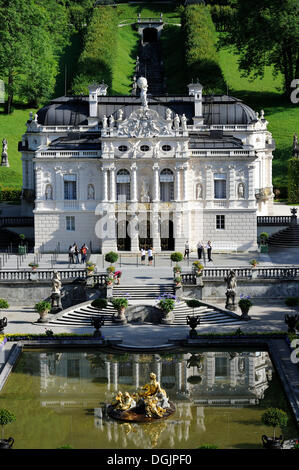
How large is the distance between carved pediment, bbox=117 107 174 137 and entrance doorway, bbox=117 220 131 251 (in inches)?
264

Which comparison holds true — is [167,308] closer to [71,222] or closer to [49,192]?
[71,222]

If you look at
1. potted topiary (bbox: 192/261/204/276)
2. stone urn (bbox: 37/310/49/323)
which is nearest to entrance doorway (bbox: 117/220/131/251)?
potted topiary (bbox: 192/261/204/276)

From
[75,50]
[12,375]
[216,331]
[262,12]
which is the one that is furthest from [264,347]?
[75,50]

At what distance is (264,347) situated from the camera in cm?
5544

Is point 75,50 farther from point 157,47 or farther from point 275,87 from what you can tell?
point 275,87

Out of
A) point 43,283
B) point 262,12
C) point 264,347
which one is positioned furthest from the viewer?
point 262,12

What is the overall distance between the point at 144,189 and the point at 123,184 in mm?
1645

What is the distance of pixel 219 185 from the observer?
78.1 meters

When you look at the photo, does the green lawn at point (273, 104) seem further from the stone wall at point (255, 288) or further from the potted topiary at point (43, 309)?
the potted topiary at point (43, 309)

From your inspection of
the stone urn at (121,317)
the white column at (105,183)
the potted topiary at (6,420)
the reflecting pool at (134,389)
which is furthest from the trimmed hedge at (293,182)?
the potted topiary at (6,420)

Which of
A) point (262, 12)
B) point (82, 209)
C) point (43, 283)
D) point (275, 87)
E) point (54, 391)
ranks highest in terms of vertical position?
point (262, 12)

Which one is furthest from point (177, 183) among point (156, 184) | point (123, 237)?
point (123, 237)

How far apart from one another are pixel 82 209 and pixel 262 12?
55362 millimetres

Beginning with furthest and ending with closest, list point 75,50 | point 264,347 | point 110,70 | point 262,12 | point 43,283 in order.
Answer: point 75,50 < point 110,70 < point 262,12 < point 43,283 < point 264,347
